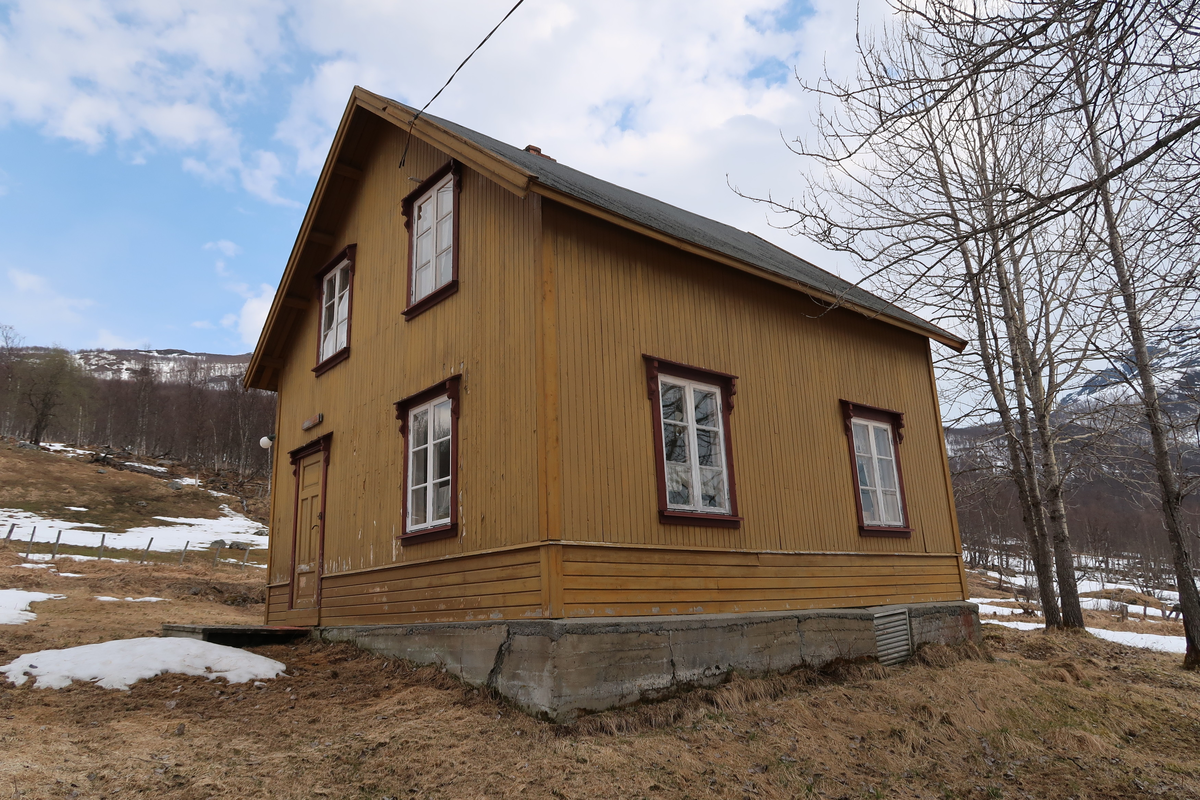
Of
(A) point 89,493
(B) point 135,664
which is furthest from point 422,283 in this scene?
(A) point 89,493

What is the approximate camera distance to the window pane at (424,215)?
10.6 metres

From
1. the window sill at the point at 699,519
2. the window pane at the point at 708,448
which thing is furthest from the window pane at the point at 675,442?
the window sill at the point at 699,519

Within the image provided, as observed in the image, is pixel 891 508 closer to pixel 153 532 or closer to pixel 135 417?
pixel 153 532

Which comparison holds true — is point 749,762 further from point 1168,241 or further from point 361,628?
point 361,628

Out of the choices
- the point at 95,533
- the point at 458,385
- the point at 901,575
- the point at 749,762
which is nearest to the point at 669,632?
the point at 749,762

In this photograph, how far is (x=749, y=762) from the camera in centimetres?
625

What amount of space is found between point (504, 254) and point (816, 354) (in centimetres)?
529

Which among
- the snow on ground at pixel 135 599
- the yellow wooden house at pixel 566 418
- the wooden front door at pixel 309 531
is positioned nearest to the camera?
the yellow wooden house at pixel 566 418

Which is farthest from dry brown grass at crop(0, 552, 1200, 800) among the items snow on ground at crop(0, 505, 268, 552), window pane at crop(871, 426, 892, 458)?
snow on ground at crop(0, 505, 268, 552)

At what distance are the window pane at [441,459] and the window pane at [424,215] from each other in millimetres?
3229

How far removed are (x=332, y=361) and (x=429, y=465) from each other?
13.1ft

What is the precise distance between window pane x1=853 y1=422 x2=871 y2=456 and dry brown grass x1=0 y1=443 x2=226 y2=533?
1414 inches

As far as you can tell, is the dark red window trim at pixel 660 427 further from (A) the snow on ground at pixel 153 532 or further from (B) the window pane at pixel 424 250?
(A) the snow on ground at pixel 153 532

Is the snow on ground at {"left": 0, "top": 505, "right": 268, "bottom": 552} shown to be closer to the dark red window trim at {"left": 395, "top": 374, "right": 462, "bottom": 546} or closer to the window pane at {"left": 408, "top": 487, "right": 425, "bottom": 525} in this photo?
the dark red window trim at {"left": 395, "top": 374, "right": 462, "bottom": 546}
